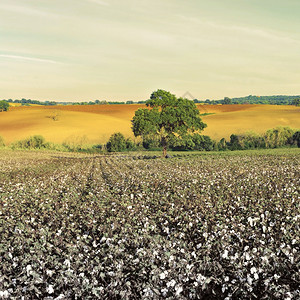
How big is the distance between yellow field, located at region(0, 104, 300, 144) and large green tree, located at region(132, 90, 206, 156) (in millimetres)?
36783

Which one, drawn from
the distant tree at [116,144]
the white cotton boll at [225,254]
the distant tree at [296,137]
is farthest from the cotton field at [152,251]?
the distant tree at [296,137]

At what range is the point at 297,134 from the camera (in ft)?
245

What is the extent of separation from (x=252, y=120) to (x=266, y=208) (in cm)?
9451

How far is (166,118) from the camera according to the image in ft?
153

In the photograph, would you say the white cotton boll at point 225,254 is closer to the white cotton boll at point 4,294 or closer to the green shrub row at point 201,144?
the white cotton boll at point 4,294

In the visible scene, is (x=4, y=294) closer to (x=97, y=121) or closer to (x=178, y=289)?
(x=178, y=289)

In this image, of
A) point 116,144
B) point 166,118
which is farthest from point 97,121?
point 166,118

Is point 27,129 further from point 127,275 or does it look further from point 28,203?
point 127,275

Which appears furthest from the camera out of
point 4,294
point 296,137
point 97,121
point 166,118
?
point 97,121

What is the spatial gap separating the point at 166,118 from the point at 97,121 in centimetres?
6314

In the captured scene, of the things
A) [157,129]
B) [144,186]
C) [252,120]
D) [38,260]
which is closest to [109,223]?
[38,260]

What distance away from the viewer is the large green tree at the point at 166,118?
46531mm

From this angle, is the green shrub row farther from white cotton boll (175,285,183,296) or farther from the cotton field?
white cotton boll (175,285,183,296)

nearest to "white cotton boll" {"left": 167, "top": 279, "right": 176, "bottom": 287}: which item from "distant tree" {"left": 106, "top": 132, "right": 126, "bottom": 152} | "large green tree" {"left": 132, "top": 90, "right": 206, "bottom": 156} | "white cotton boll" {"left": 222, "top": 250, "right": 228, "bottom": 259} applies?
"white cotton boll" {"left": 222, "top": 250, "right": 228, "bottom": 259}
